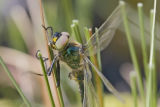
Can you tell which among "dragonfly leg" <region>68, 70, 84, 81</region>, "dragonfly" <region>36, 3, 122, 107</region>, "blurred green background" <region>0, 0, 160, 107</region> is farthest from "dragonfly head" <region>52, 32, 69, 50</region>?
"blurred green background" <region>0, 0, 160, 107</region>

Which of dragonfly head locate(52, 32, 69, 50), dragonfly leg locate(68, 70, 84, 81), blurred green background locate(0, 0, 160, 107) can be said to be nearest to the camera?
dragonfly head locate(52, 32, 69, 50)

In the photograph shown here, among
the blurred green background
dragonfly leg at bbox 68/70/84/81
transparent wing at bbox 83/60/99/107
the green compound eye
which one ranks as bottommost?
transparent wing at bbox 83/60/99/107

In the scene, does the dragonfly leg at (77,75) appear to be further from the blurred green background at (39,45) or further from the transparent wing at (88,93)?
the blurred green background at (39,45)

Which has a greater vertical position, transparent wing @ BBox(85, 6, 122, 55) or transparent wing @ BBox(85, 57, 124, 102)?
Result: transparent wing @ BBox(85, 6, 122, 55)

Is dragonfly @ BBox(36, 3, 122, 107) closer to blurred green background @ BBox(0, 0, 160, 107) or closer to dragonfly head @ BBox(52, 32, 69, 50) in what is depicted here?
dragonfly head @ BBox(52, 32, 69, 50)

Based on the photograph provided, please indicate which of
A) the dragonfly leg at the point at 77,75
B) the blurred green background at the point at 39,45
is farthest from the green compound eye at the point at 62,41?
the blurred green background at the point at 39,45

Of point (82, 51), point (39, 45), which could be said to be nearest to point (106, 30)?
point (82, 51)

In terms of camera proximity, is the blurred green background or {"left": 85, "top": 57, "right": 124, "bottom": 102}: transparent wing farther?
the blurred green background

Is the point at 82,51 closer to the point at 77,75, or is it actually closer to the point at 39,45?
the point at 77,75

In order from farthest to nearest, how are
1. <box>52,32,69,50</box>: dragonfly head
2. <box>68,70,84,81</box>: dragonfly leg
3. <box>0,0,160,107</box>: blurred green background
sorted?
1. <box>0,0,160,107</box>: blurred green background
2. <box>68,70,84,81</box>: dragonfly leg
3. <box>52,32,69,50</box>: dragonfly head
